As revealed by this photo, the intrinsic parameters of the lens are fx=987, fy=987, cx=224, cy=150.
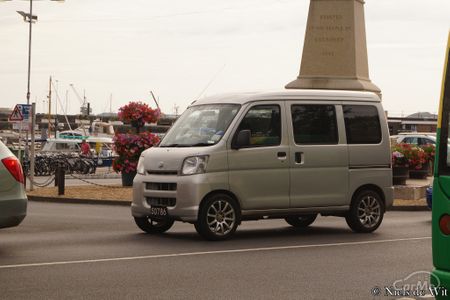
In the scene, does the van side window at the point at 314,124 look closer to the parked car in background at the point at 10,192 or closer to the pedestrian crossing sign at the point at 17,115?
the parked car in background at the point at 10,192

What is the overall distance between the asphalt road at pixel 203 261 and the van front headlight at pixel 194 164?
100 cm

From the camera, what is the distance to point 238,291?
9023 mm

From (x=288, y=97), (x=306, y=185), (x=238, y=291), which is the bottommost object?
(x=238, y=291)

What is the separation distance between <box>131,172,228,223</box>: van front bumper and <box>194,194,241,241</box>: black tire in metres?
0.11

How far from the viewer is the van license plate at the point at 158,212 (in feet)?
45.5

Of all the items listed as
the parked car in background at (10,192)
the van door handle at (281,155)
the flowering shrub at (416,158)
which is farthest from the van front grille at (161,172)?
the flowering shrub at (416,158)

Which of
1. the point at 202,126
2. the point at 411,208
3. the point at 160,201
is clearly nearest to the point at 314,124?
the point at 202,126

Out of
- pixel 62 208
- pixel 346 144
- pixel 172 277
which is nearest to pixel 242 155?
pixel 346 144

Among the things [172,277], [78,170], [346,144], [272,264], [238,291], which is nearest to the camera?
[238,291]

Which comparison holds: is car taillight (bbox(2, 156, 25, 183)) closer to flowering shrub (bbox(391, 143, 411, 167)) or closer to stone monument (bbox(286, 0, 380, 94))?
flowering shrub (bbox(391, 143, 411, 167))

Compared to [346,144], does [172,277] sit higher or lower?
lower

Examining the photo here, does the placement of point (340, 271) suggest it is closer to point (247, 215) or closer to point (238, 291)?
point (238, 291)

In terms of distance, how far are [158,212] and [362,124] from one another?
3.70 meters

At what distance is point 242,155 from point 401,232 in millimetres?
3203
